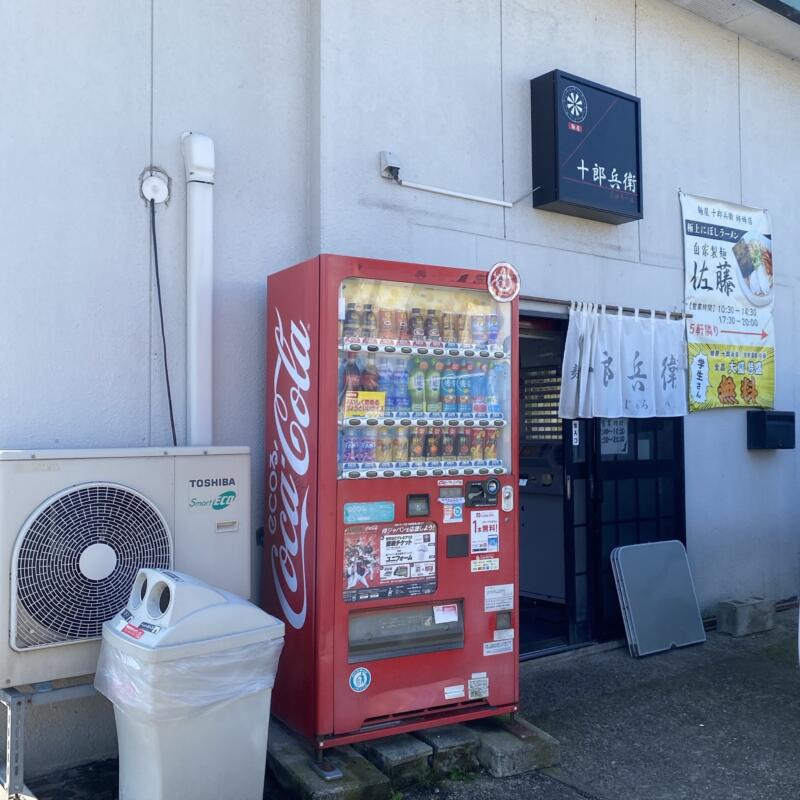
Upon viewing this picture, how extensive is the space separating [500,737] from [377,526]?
1258 mm

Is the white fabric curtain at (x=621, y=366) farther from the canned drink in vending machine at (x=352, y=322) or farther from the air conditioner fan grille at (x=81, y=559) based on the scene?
the air conditioner fan grille at (x=81, y=559)

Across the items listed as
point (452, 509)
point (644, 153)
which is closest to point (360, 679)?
point (452, 509)

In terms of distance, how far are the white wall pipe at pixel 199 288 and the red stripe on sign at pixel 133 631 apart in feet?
3.75

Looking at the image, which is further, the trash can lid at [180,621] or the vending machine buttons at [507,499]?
the vending machine buttons at [507,499]

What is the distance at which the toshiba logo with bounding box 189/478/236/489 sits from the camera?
12.3ft

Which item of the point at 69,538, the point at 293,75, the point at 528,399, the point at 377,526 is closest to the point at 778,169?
the point at 528,399

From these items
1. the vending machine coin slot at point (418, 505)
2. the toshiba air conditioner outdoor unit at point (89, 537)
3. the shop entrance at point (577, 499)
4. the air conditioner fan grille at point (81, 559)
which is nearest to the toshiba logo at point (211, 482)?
the toshiba air conditioner outdoor unit at point (89, 537)

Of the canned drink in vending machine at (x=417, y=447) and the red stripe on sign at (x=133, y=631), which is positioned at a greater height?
the canned drink in vending machine at (x=417, y=447)

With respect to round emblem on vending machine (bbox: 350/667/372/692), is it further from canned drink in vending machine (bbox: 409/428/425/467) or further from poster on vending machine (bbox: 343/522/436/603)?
canned drink in vending machine (bbox: 409/428/425/467)

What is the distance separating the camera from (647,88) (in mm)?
6402

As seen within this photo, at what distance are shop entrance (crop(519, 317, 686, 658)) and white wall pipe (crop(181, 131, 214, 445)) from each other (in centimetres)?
238

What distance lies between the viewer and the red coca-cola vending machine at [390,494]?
3768mm

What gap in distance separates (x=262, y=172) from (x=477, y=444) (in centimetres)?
194

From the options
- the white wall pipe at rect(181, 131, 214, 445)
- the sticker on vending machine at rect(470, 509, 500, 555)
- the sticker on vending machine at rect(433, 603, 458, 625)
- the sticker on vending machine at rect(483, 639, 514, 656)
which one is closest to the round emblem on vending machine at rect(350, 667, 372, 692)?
the sticker on vending machine at rect(433, 603, 458, 625)
